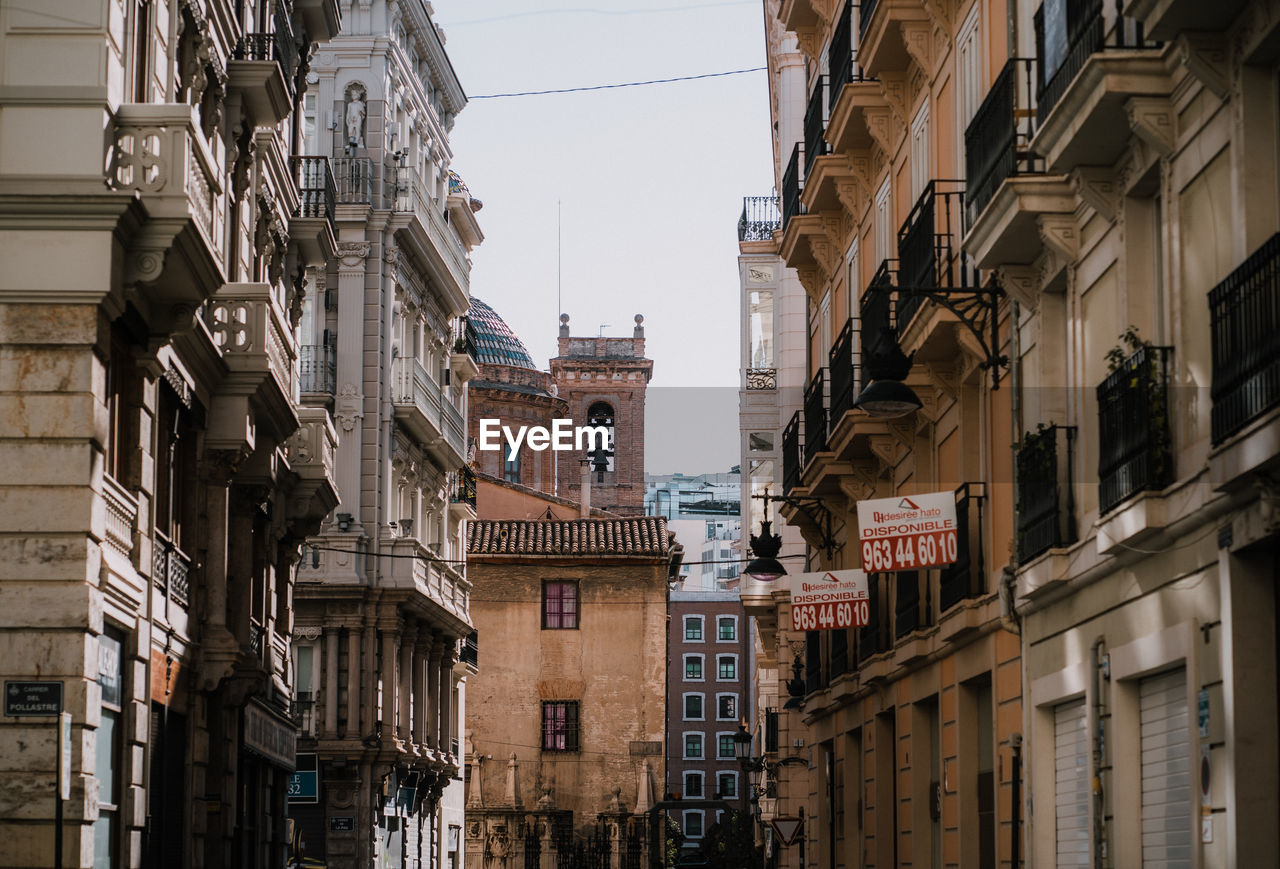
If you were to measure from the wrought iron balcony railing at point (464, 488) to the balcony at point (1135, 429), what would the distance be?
4005cm

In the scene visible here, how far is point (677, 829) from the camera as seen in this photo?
103m

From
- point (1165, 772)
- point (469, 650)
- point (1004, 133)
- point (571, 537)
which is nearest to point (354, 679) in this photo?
point (469, 650)

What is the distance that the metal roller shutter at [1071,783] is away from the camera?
15078mm

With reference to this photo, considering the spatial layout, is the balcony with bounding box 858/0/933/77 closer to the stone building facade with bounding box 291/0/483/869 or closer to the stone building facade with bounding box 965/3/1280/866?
the stone building facade with bounding box 965/3/1280/866

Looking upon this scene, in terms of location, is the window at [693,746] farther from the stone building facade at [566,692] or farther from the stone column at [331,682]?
the stone column at [331,682]

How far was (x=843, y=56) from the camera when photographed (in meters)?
27.1

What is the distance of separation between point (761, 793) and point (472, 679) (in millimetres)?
13820

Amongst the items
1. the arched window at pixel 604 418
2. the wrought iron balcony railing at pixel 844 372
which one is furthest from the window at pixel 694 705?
the wrought iron balcony railing at pixel 844 372

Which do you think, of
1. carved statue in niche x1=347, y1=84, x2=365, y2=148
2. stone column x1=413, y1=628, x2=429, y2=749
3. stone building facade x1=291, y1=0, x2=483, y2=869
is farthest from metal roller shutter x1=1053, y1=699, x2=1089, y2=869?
stone column x1=413, y1=628, x2=429, y2=749

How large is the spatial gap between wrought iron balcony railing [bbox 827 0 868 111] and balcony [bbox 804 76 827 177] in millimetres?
698

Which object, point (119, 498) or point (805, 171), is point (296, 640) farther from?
point (119, 498)

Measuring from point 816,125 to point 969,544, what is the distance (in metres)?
11.7

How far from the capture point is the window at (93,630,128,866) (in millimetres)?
16109

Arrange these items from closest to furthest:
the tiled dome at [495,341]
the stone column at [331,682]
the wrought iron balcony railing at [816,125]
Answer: the wrought iron balcony railing at [816,125] < the stone column at [331,682] < the tiled dome at [495,341]
